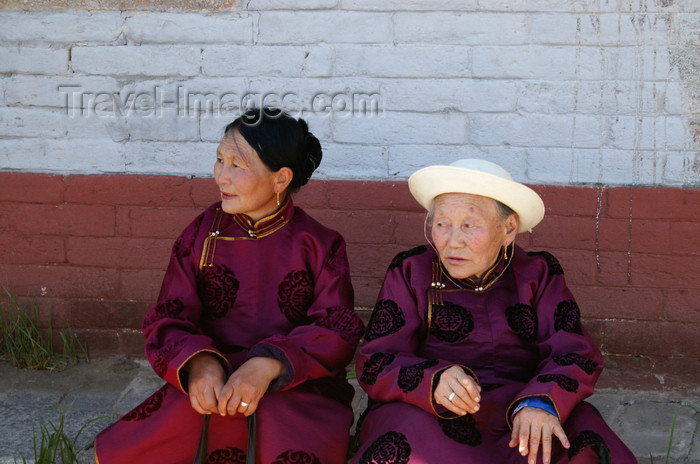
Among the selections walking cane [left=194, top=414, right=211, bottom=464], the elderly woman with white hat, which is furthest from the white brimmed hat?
walking cane [left=194, top=414, right=211, bottom=464]

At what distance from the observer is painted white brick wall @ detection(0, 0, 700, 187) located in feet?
12.6

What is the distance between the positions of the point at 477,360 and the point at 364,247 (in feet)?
4.17

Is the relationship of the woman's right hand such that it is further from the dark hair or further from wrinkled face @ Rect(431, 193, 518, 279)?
wrinkled face @ Rect(431, 193, 518, 279)

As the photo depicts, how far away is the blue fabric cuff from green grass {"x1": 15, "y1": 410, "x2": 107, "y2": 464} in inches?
68.9

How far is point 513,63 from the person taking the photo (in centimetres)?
388

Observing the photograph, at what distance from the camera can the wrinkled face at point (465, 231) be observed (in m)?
2.90

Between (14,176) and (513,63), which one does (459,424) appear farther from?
(14,176)

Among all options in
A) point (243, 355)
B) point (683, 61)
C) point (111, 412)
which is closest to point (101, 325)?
point (111, 412)

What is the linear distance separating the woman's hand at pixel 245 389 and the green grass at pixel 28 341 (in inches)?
73.2

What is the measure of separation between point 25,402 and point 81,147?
1261 millimetres

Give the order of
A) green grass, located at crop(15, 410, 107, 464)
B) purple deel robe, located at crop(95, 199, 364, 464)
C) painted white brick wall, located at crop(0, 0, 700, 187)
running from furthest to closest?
painted white brick wall, located at crop(0, 0, 700, 187) → green grass, located at crop(15, 410, 107, 464) → purple deel robe, located at crop(95, 199, 364, 464)

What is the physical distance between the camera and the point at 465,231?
291 cm

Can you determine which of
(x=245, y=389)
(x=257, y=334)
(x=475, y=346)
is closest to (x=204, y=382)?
(x=245, y=389)

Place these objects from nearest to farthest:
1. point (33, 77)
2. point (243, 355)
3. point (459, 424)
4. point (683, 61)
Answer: point (459, 424), point (243, 355), point (683, 61), point (33, 77)
